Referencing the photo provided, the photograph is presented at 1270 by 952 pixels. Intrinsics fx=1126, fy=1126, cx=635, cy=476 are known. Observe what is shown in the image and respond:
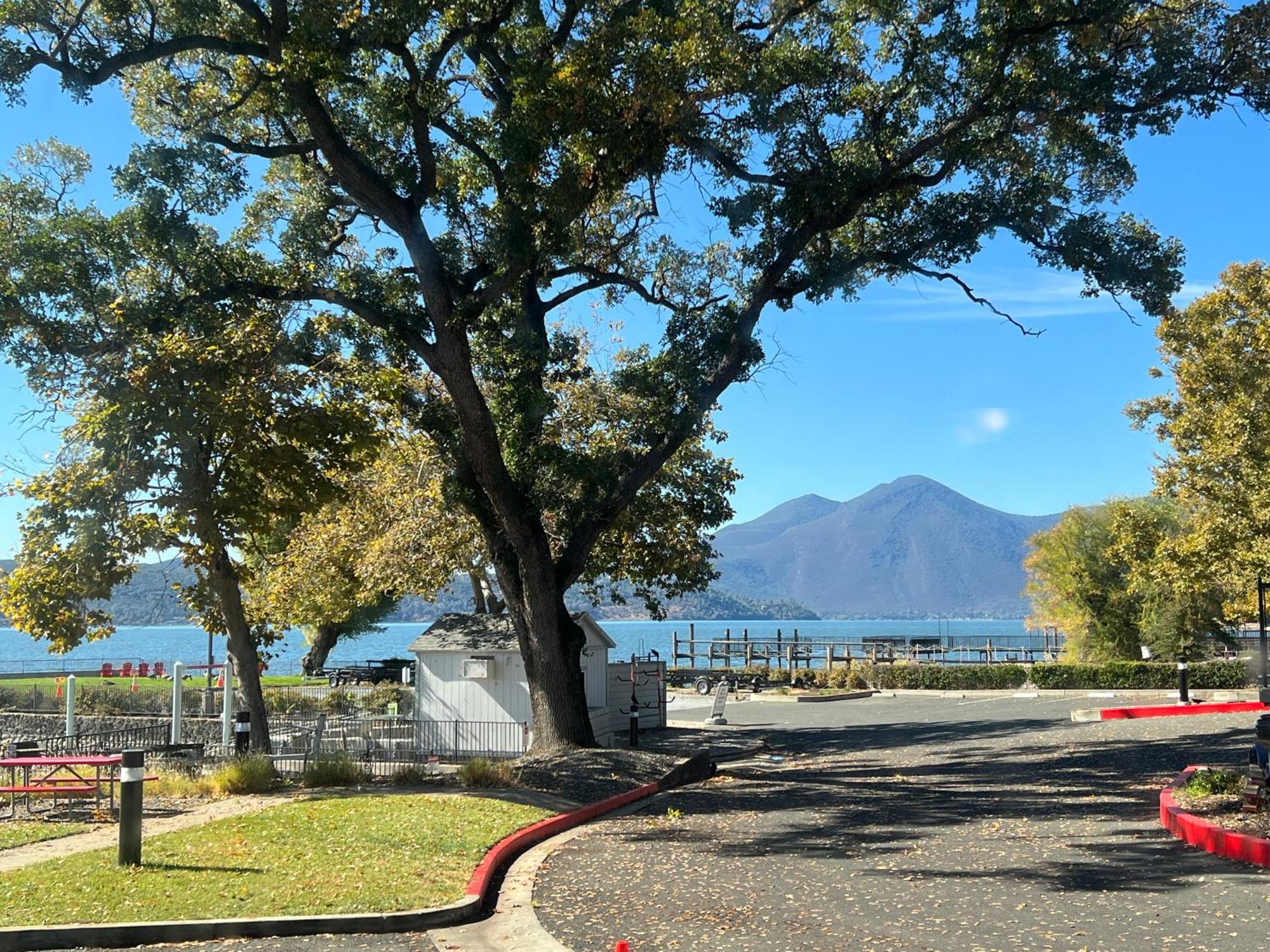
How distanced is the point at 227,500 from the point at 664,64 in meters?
8.41

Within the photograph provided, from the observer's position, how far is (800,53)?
1684 centimetres

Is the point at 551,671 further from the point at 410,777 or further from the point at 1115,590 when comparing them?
the point at 1115,590

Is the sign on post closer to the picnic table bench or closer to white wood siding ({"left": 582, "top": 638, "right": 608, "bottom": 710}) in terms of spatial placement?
white wood siding ({"left": 582, "top": 638, "right": 608, "bottom": 710})

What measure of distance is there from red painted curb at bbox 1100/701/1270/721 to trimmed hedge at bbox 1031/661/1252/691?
33.3ft

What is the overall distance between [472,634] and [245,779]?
404 inches

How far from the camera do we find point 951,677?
43625mm

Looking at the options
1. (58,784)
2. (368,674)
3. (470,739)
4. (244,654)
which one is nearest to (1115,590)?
(368,674)

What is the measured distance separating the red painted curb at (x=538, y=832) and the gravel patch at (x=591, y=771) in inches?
6.7

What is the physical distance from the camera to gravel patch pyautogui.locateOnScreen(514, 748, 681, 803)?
15.7m

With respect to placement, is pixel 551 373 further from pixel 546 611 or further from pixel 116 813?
pixel 116 813

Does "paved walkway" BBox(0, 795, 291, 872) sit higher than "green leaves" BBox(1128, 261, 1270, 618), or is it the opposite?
"green leaves" BBox(1128, 261, 1270, 618)

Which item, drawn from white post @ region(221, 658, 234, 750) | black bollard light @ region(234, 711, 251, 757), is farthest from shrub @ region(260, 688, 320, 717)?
black bollard light @ region(234, 711, 251, 757)

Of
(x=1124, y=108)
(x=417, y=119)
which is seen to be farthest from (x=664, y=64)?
(x=1124, y=108)

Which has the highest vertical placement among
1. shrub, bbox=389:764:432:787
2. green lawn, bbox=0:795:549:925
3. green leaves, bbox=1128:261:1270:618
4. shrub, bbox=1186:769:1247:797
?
green leaves, bbox=1128:261:1270:618
